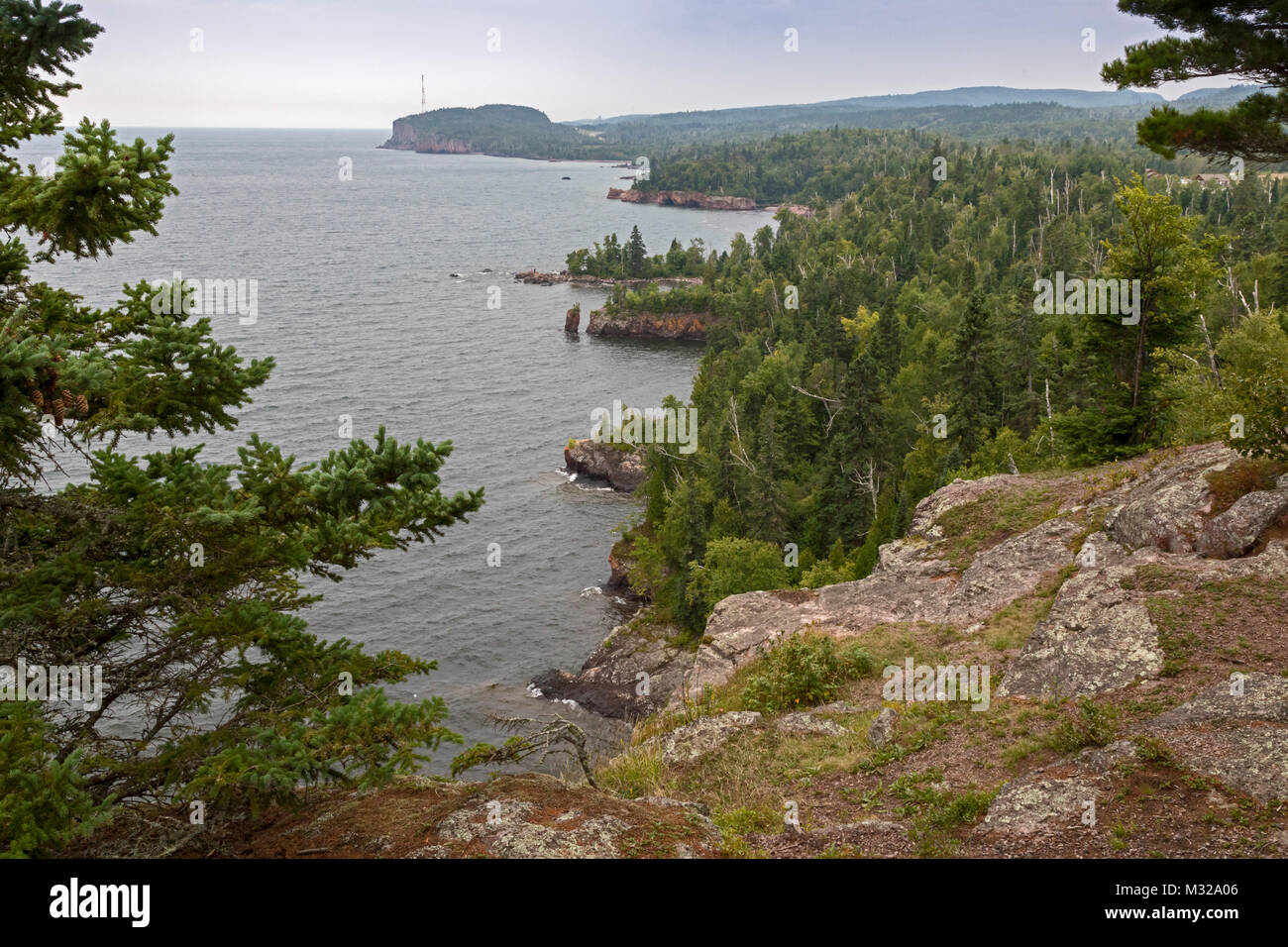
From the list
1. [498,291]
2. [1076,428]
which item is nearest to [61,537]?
[1076,428]

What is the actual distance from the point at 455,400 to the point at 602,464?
17.7 meters

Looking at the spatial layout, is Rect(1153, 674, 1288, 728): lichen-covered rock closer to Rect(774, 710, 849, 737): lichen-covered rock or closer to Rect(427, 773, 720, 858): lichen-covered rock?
Rect(774, 710, 849, 737): lichen-covered rock

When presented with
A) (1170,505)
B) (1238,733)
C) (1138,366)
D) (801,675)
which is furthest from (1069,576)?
(1138,366)

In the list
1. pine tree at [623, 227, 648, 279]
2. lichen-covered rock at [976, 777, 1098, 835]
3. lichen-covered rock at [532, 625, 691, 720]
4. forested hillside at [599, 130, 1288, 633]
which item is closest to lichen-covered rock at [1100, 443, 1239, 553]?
forested hillside at [599, 130, 1288, 633]

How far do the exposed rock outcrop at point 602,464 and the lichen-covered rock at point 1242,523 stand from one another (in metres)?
52.4

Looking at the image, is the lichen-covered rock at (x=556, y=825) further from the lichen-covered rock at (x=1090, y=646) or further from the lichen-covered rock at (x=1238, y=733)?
the lichen-covered rock at (x=1090, y=646)

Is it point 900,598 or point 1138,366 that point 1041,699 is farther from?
point 1138,366

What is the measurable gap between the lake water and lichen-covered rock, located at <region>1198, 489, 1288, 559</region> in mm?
24642

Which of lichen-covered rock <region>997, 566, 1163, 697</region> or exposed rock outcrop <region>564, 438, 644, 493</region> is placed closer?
lichen-covered rock <region>997, 566, 1163, 697</region>

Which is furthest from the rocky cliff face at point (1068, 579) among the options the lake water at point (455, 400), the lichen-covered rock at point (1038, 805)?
the lake water at point (455, 400)

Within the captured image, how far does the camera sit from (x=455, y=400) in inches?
3120

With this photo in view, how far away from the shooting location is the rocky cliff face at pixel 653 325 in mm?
115375

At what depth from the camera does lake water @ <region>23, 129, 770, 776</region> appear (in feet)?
154
